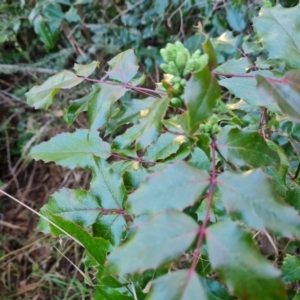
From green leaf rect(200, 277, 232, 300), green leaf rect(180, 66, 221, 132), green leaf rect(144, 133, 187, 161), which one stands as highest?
green leaf rect(180, 66, 221, 132)

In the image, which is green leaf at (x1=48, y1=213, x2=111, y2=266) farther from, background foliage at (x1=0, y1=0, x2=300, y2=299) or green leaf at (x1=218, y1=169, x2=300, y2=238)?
green leaf at (x1=218, y1=169, x2=300, y2=238)

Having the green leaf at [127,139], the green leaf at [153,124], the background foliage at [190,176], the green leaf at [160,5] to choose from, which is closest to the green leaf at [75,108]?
the background foliage at [190,176]

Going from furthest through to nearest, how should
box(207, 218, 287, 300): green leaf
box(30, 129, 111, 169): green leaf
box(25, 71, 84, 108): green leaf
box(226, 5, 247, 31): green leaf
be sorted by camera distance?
1. box(226, 5, 247, 31): green leaf
2. box(30, 129, 111, 169): green leaf
3. box(25, 71, 84, 108): green leaf
4. box(207, 218, 287, 300): green leaf

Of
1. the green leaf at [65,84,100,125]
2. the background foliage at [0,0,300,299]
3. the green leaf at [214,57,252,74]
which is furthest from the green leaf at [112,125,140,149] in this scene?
the green leaf at [214,57,252,74]

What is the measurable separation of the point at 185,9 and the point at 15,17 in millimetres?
720

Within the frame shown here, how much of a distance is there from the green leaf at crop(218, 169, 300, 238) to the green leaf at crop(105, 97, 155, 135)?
0.27m

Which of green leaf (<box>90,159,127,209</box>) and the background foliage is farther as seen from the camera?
green leaf (<box>90,159,127,209</box>)

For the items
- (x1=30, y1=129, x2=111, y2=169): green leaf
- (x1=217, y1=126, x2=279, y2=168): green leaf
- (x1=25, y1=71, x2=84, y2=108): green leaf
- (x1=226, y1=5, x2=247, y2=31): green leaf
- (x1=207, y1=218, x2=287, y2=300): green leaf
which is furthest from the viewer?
(x1=226, y1=5, x2=247, y2=31): green leaf

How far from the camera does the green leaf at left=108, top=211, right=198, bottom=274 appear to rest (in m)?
0.47

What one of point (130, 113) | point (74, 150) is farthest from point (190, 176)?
point (74, 150)

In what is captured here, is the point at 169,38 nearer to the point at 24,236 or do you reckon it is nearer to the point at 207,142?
the point at 24,236

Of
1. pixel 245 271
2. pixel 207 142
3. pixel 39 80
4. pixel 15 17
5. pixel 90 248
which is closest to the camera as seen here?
pixel 245 271

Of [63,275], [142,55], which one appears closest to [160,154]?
[63,275]

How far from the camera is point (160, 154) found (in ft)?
2.51
